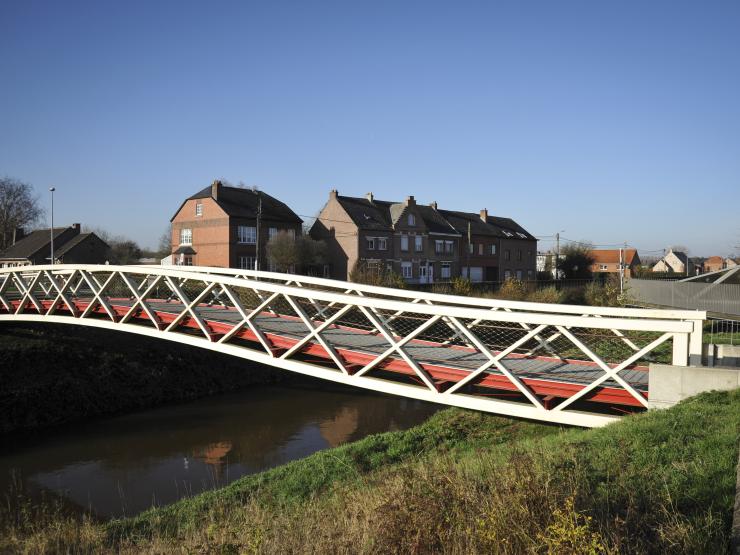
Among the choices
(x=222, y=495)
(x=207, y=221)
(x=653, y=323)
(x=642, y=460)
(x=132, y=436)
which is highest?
(x=207, y=221)

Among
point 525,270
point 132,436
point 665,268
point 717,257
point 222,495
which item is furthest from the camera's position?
point 717,257

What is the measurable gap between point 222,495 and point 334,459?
2152 millimetres

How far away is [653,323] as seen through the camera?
834 cm

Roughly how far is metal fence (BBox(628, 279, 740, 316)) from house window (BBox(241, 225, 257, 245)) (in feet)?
87.1

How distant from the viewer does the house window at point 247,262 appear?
40.8 m

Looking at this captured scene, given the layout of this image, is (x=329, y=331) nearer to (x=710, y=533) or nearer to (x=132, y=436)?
(x=132, y=436)

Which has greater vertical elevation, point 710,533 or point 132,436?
point 710,533

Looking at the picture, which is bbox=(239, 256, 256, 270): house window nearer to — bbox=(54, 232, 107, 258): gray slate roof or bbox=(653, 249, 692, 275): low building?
bbox=(54, 232, 107, 258): gray slate roof

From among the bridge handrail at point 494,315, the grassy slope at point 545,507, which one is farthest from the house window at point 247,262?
the grassy slope at point 545,507

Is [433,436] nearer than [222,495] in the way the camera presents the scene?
No

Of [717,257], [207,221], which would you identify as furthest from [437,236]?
[717,257]

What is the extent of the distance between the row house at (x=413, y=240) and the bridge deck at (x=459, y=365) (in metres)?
28.1

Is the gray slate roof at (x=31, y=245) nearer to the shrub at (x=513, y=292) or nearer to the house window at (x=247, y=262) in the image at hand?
the house window at (x=247, y=262)

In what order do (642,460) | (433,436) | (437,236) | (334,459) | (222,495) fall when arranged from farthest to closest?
(437,236)
(433,436)
(334,459)
(222,495)
(642,460)
